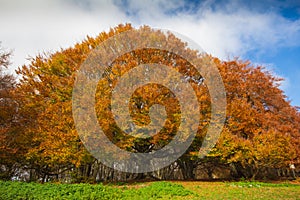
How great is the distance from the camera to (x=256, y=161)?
14.4 meters

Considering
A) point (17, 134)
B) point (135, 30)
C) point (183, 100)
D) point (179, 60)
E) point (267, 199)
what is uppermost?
point (135, 30)

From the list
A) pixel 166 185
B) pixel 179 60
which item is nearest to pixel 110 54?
pixel 179 60

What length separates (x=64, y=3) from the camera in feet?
38.9

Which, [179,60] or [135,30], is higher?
[135,30]

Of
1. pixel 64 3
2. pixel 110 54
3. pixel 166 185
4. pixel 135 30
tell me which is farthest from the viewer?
pixel 135 30

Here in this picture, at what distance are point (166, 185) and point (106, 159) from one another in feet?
16.1

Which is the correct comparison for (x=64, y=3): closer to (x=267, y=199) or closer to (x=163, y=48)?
(x=163, y=48)

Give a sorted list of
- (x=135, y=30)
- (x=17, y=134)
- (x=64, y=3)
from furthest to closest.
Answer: (x=135, y=30), (x=17, y=134), (x=64, y=3)

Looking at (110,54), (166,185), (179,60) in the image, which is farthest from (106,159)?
(179,60)

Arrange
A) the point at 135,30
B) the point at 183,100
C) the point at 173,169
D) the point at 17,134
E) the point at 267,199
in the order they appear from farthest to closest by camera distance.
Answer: the point at 173,169 < the point at 135,30 < the point at 183,100 < the point at 17,134 < the point at 267,199

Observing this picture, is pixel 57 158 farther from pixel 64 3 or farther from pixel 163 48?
pixel 163 48

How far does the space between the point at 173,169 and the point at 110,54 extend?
10.7 m

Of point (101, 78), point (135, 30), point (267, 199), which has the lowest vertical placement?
point (267, 199)

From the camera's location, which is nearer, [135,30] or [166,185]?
[166,185]
